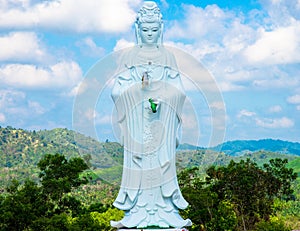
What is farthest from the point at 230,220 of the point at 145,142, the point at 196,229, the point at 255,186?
the point at 145,142

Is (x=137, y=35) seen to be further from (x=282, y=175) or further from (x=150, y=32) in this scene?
(x=282, y=175)

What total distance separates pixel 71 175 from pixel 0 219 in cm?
347

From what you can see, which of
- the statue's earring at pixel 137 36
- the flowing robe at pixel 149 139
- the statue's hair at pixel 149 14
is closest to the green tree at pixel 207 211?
the flowing robe at pixel 149 139

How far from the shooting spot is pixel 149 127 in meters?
12.9

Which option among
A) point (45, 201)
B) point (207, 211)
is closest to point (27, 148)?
point (45, 201)

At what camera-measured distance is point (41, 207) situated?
55.8ft

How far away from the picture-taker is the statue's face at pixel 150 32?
13.1m

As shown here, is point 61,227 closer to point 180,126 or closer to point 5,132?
point 180,126

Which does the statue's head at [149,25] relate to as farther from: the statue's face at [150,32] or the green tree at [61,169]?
the green tree at [61,169]

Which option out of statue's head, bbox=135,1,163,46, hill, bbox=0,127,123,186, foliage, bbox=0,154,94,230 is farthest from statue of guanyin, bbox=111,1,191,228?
hill, bbox=0,127,123,186

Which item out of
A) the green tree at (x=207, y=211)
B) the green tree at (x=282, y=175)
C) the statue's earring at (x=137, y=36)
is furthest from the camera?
the green tree at (x=282, y=175)

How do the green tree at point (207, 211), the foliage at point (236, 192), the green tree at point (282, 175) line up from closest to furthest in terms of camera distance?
the green tree at point (207, 211) < the foliage at point (236, 192) < the green tree at point (282, 175)

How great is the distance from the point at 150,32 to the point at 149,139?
2.24 m

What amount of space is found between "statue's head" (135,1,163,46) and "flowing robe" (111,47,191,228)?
0.21 metres
